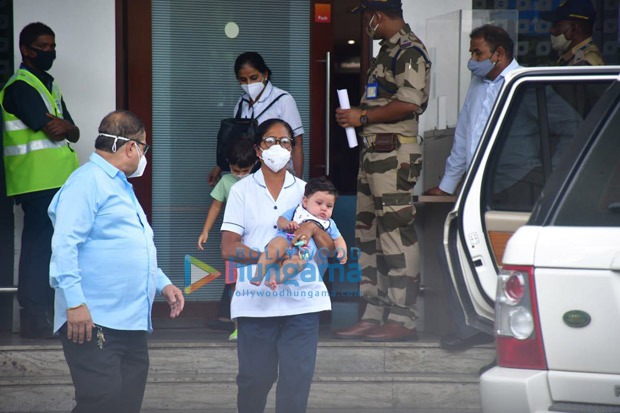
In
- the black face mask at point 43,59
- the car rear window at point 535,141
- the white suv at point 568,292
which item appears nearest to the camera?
the white suv at point 568,292

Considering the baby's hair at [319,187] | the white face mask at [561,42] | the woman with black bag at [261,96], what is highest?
the white face mask at [561,42]

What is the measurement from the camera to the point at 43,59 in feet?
22.8

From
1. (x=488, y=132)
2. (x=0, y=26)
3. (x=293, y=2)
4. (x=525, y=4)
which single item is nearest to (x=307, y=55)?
(x=293, y=2)

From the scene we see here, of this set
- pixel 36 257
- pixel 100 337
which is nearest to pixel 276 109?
pixel 36 257

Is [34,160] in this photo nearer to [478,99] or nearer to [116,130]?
[116,130]

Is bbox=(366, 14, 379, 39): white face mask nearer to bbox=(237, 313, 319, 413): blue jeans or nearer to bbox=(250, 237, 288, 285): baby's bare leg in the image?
bbox=(250, 237, 288, 285): baby's bare leg

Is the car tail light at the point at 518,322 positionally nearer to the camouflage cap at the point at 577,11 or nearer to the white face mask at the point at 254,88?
the camouflage cap at the point at 577,11

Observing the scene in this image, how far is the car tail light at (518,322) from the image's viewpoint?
3.52 metres

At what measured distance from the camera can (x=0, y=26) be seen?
747 cm

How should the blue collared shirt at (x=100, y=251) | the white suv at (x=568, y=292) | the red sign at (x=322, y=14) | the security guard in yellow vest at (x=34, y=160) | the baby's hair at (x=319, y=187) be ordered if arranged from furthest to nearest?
the red sign at (x=322, y=14), the security guard in yellow vest at (x=34, y=160), the baby's hair at (x=319, y=187), the blue collared shirt at (x=100, y=251), the white suv at (x=568, y=292)

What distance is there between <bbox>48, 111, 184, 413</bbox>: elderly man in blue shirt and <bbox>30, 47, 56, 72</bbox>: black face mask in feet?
8.23

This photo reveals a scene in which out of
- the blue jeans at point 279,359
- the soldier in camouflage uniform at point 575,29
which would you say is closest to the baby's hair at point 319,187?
the blue jeans at point 279,359

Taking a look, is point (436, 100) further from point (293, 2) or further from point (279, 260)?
point (279, 260)

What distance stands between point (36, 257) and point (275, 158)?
2.53m
